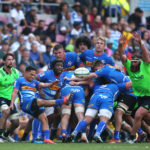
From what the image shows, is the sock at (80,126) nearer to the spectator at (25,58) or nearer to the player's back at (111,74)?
the player's back at (111,74)

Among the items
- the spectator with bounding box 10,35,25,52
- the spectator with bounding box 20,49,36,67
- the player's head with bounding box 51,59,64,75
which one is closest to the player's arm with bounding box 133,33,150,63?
the player's head with bounding box 51,59,64,75

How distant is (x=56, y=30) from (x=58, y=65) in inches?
349

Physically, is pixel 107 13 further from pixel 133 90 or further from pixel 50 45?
pixel 133 90

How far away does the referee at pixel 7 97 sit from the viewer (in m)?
13.5

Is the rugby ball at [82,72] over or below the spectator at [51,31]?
over

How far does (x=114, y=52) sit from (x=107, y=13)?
4.23 metres

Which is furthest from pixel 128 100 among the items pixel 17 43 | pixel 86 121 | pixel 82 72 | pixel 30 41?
pixel 30 41

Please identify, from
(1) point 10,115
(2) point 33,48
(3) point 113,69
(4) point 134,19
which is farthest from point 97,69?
(4) point 134,19

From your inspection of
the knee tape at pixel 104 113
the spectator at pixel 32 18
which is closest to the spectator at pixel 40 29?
the spectator at pixel 32 18

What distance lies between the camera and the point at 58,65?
1290cm

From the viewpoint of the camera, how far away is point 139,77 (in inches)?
491

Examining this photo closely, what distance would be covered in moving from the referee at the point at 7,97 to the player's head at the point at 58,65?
1.50 metres

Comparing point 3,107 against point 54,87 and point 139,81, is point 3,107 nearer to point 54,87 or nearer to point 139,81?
point 54,87

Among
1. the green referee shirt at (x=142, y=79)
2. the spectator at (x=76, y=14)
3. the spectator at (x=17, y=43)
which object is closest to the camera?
the green referee shirt at (x=142, y=79)
